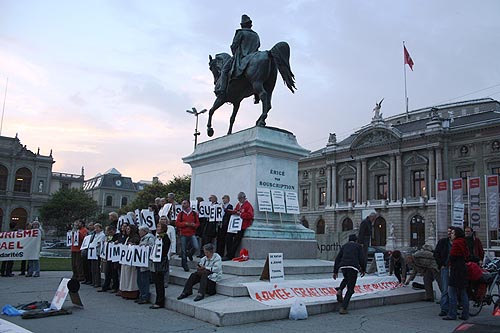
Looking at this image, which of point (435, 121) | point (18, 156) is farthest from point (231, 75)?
point (18, 156)

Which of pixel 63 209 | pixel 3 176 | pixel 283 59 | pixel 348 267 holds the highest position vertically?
pixel 3 176

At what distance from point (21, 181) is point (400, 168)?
6229 cm

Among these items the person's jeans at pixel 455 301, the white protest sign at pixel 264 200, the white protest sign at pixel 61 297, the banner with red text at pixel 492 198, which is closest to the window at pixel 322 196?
the banner with red text at pixel 492 198

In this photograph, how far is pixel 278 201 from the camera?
11406 millimetres

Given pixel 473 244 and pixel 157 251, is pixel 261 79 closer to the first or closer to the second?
pixel 157 251

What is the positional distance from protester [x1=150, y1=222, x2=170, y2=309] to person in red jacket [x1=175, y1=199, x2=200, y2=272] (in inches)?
43.2

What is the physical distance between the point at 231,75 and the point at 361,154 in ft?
170

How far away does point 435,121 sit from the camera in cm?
5372

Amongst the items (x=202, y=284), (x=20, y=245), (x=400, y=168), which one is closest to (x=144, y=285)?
(x=202, y=284)

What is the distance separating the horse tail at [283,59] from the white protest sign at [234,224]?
14.5ft

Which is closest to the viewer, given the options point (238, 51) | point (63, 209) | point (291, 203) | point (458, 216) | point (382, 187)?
point (291, 203)

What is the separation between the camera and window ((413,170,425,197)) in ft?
181

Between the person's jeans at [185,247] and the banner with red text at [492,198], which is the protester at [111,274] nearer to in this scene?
the person's jeans at [185,247]

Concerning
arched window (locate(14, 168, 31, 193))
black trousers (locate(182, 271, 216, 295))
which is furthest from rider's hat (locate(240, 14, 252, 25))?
arched window (locate(14, 168, 31, 193))
